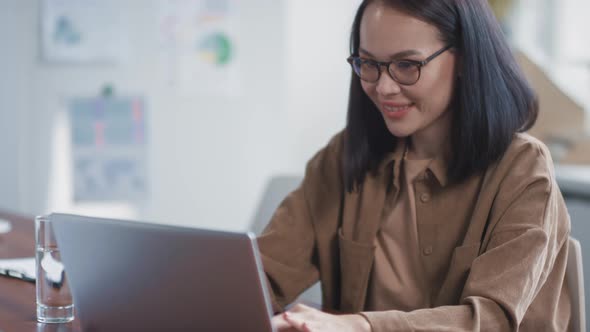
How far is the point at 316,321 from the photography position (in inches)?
41.1

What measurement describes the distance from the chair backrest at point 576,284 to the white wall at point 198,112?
249 cm

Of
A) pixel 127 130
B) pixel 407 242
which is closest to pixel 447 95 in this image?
pixel 407 242

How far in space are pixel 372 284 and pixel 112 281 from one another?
0.53 meters

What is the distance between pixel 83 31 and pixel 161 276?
2.60m

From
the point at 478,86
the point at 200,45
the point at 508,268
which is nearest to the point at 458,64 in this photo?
the point at 478,86

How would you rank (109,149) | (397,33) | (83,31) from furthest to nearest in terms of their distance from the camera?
(109,149), (83,31), (397,33)

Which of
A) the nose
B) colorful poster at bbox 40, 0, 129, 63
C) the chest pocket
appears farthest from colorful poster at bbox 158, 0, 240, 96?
the nose

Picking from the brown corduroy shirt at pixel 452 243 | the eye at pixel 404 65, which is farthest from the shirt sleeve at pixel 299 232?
the eye at pixel 404 65

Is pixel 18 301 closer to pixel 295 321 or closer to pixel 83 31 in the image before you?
pixel 295 321

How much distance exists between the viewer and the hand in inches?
40.8

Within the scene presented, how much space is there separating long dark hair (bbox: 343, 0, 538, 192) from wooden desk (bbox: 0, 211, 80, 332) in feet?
2.16

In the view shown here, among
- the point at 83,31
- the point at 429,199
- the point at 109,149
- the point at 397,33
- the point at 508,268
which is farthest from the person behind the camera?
the point at 109,149

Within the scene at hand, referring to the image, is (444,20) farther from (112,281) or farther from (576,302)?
(112,281)

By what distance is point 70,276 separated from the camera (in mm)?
1144
